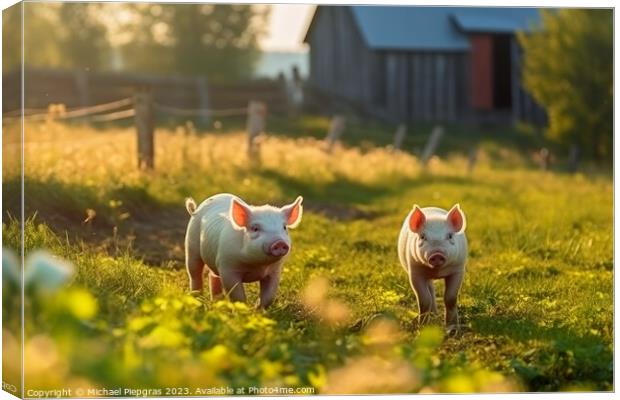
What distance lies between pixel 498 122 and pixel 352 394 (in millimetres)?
19193

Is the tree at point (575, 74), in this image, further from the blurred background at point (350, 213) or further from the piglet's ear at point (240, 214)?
the piglet's ear at point (240, 214)

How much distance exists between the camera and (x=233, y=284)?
7793 millimetres

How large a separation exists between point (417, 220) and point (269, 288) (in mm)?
1031

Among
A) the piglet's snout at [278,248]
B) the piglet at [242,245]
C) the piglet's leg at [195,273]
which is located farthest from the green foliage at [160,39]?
the piglet's snout at [278,248]

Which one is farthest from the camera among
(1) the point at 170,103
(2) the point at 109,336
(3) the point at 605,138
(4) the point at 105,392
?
(1) the point at 170,103

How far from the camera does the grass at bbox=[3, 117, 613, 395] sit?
629 centimetres

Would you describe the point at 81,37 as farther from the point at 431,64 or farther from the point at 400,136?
the point at 400,136

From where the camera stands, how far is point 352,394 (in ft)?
23.0

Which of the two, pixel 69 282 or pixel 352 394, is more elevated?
pixel 69 282

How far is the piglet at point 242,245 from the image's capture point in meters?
7.59

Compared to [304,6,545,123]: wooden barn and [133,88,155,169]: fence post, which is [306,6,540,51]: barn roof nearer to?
[304,6,545,123]: wooden barn

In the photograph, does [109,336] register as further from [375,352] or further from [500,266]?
[500,266]

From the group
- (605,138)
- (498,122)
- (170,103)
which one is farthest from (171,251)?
(170,103)

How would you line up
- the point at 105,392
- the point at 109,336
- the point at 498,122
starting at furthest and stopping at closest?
the point at 498,122
the point at 105,392
the point at 109,336
